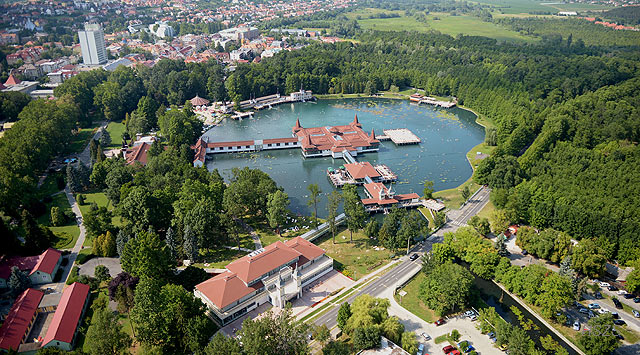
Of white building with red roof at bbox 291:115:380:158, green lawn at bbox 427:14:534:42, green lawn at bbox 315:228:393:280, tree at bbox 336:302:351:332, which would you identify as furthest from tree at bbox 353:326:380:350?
green lawn at bbox 427:14:534:42

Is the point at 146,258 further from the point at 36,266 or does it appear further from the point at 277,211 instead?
the point at 277,211

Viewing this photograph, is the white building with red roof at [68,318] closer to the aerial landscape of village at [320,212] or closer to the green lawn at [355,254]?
the aerial landscape of village at [320,212]

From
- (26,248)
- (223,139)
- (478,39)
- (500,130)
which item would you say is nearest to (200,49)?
(223,139)

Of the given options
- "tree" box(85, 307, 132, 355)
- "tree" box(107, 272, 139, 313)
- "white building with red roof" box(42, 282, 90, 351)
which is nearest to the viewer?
"tree" box(85, 307, 132, 355)

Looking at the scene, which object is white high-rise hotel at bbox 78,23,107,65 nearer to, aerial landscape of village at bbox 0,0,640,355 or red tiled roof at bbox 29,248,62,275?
aerial landscape of village at bbox 0,0,640,355

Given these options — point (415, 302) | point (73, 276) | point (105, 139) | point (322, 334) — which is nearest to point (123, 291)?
point (73, 276)

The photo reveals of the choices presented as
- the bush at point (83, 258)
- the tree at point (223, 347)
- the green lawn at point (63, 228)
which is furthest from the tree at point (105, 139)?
the tree at point (223, 347)
